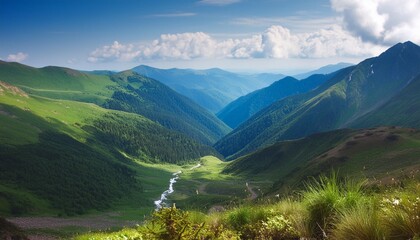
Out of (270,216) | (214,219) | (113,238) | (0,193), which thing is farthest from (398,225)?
(0,193)

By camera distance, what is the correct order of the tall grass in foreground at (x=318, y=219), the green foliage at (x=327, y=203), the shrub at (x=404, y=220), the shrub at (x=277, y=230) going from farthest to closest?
the shrub at (x=277, y=230), the green foliage at (x=327, y=203), the tall grass in foreground at (x=318, y=219), the shrub at (x=404, y=220)

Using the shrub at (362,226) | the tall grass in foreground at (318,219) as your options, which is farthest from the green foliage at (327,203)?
the shrub at (362,226)

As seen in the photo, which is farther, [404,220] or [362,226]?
[362,226]

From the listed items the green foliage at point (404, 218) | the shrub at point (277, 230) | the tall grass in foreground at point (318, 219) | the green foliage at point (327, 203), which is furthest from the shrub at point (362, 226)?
the shrub at point (277, 230)

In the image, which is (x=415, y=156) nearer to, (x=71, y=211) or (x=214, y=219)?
(x=214, y=219)

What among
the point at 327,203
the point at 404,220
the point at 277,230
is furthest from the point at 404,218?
the point at 277,230

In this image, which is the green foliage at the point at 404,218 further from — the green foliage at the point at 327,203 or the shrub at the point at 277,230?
the shrub at the point at 277,230

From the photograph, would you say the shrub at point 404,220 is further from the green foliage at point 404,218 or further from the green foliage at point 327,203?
the green foliage at point 327,203

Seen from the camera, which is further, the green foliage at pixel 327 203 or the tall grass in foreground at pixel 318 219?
the green foliage at pixel 327 203

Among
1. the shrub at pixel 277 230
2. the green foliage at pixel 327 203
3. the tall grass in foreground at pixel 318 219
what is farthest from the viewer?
the shrub at pixel 277 230

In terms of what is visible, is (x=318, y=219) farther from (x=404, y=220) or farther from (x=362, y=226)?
(x=404, y=220)

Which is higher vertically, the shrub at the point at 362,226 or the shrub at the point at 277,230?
the shrub at the point at 362,226
